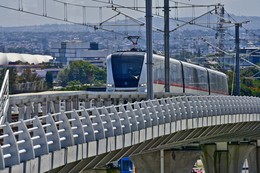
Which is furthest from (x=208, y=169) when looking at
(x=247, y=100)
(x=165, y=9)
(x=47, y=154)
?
(x=47, y=154)

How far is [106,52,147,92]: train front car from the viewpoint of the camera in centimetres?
6475

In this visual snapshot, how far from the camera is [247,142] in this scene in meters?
71.5

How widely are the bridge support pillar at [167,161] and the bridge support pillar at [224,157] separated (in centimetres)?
1396

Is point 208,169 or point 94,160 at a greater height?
point 94,160

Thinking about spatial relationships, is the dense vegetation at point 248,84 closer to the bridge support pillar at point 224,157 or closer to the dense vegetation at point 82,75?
the dense vegetation at point 82,75

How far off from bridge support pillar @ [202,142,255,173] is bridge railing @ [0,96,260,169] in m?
13.9

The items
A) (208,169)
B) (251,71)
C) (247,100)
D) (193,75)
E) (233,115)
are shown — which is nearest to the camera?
(233,115)

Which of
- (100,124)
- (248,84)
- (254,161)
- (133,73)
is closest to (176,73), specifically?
(133,73)

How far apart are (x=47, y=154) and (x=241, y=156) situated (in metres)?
45.8

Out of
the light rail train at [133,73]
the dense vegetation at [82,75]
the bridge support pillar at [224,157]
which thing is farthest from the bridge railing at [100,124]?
the dense vegetation at [82,75]

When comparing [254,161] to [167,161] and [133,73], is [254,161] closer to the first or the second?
[133,73]

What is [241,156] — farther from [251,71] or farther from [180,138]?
[251,71]

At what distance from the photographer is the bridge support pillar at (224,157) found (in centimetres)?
6812

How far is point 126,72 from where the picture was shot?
215 feet
